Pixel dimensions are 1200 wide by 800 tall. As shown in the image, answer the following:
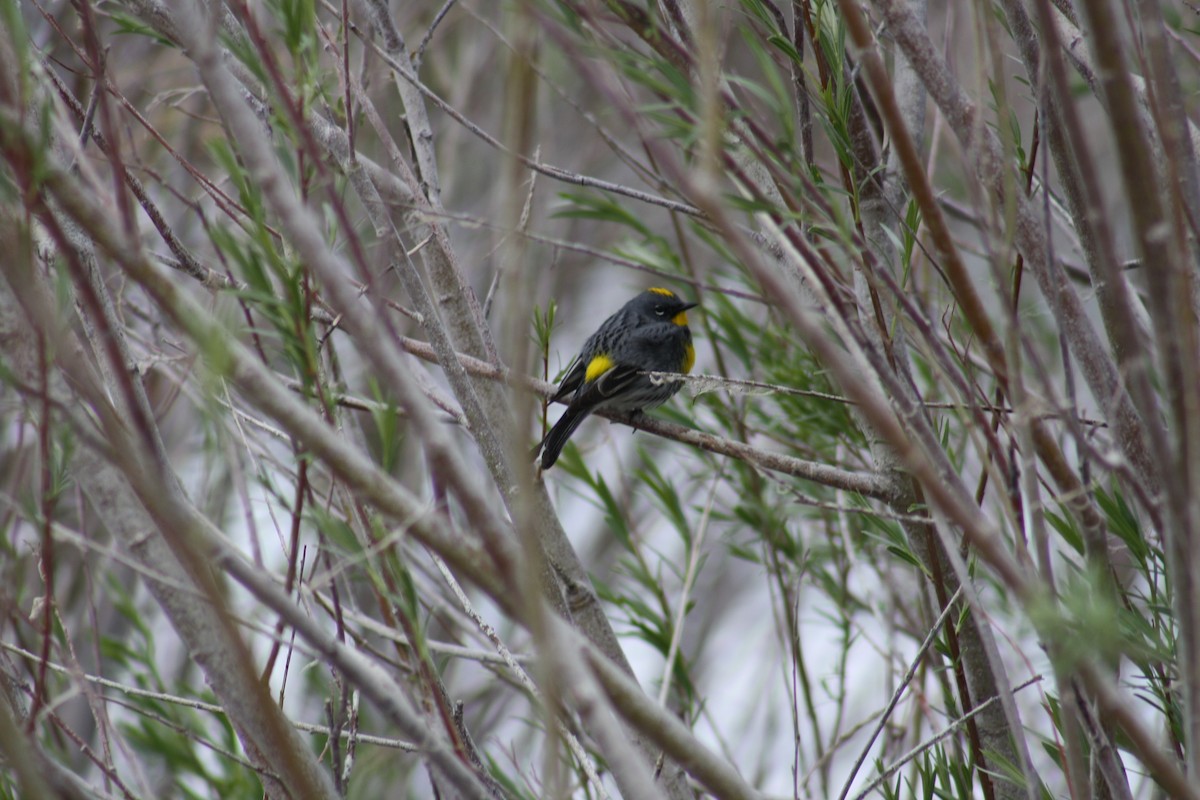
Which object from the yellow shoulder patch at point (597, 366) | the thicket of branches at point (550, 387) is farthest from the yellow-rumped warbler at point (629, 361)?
the thicket of branches at point (550, 387)

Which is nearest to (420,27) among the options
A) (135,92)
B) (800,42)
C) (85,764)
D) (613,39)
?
(135,92)

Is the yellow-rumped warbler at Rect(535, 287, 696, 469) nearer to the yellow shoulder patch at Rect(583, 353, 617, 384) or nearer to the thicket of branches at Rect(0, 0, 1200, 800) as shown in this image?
the yellow shoulder patch at Rect(583, 353, 617, 384)

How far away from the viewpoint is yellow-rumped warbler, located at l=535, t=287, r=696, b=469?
194 inches

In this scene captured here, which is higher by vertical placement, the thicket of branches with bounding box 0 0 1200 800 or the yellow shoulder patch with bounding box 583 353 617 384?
the yellow shoulder patch with bounding box 583 353 617 384

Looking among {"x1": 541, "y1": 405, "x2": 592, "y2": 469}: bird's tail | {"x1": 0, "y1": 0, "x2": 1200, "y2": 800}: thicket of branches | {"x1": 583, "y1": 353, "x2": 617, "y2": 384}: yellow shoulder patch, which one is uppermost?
{"x1": 583, "y1": 353, "x2": 617, "y2": 384}: yellow shoulder patch

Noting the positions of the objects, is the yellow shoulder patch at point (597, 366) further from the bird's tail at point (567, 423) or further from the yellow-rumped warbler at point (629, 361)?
the bird's tail at point (567, 423)

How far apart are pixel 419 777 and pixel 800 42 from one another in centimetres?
691

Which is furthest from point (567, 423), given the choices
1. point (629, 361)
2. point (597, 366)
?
point (629, 361)

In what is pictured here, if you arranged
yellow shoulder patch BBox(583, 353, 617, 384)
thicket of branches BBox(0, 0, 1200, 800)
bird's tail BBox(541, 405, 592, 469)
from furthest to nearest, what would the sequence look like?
yellow shoulder patch BBox(583, 353, 617, 384), bird's tail BBox(541, 405, 592, 469), thicket of branches BBox(0, 0, 1200, 800)

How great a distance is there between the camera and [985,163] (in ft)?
6.32

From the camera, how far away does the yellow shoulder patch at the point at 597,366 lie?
5669 mm

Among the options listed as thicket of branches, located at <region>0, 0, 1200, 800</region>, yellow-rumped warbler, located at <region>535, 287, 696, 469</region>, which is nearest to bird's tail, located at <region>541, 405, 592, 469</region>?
yellow-rumped warbler, located at <region>535, 287, 696, 469</region>

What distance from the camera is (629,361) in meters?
6.05

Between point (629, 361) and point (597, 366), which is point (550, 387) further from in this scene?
point (629, 361)
